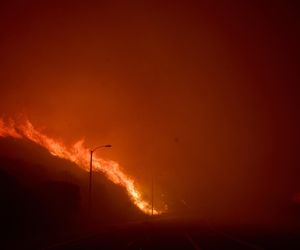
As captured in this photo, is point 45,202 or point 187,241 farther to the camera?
point 45,202

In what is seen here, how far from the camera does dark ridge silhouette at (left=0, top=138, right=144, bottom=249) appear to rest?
2825cm

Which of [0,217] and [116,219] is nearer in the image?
[0,217]

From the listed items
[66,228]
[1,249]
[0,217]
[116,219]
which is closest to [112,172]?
[116,219]

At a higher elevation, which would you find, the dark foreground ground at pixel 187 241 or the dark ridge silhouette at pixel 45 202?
the dark ridge silhouette at pixel 45 202

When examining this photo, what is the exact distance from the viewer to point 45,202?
3547cm

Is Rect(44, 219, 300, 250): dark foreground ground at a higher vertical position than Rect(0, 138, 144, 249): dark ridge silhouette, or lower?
lower

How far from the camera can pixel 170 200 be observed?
412 feet

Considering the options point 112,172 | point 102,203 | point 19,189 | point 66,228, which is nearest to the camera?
point 19,189

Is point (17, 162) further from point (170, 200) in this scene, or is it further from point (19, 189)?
point (170, 200)

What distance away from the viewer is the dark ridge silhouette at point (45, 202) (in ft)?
92.7

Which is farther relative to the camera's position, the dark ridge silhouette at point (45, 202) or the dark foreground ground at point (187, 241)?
the dark ridge silhouette at point (45, 202)

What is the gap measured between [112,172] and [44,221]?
136 ft

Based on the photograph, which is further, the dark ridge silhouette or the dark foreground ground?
the dark ridge silhouette

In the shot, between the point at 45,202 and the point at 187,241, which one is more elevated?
the point at 45,202
